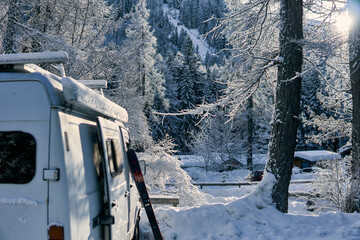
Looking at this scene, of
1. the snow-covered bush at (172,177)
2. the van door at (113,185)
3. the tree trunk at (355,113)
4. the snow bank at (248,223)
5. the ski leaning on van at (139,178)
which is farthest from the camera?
the snow-covered bush at (172,177)

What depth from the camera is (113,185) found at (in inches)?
135

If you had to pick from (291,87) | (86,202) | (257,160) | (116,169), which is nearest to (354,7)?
(291,87)

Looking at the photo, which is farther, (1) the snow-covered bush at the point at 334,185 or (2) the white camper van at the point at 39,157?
(1) the snow-covered bush at the point at 334,185

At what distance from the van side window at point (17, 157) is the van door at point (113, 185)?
0.83m

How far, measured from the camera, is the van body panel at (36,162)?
7.59 ft

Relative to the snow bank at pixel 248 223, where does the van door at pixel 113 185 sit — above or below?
above

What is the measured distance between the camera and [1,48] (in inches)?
353

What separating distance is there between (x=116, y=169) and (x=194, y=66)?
4559 centimetres

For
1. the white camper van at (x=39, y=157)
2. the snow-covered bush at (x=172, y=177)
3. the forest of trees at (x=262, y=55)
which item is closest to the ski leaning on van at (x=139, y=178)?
the white camper van at (x=39, y=157)

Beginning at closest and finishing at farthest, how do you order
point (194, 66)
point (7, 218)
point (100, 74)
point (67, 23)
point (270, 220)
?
1. point (7, 218)
2. point (270, 220)
3. point (67, 23)
4. point (100, 74)
5. point (194, 66)

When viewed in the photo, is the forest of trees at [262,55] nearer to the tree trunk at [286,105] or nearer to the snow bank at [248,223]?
the tree trunk at [286,105]

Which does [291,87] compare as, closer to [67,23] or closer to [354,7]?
[354,7]

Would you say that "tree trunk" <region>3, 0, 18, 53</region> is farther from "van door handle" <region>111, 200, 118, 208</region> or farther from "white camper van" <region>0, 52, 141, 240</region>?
"van door handle" <region>111, 200, 118, 208</region>

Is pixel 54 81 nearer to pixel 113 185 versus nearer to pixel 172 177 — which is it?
pixel 113 185
